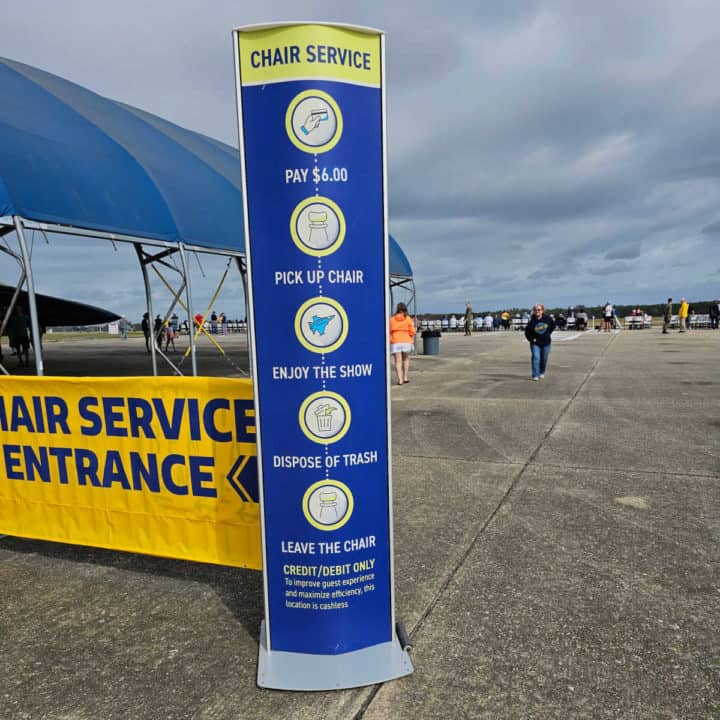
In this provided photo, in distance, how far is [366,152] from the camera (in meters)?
2.49

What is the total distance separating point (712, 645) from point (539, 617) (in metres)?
0.86

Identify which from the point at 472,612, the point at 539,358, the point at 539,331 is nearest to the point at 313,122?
the point at 472,612

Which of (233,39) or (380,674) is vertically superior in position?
(233,39)

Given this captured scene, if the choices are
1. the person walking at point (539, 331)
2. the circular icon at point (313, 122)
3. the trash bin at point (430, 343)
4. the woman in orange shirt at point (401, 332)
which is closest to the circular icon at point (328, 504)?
the circular icon at point (313, 122)

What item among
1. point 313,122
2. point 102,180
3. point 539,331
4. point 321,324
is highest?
point 102,180

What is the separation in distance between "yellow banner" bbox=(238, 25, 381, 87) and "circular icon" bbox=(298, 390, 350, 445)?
4.81 ft

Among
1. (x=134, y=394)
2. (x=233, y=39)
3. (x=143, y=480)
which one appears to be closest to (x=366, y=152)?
(x=233, y=39)

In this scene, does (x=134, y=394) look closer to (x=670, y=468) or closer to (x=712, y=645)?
(x=712, y=645)

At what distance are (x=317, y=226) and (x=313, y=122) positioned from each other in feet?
1.53

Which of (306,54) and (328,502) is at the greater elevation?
(306,54)

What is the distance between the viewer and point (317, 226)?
2.46 meters

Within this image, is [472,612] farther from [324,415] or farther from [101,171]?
[101,171]

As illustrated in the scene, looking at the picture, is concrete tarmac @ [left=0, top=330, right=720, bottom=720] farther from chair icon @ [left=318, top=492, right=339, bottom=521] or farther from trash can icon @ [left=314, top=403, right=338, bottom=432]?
trash can icon @ [left=314, top=403, right=338, bottom=432]

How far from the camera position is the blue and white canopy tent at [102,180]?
26.8 ft
